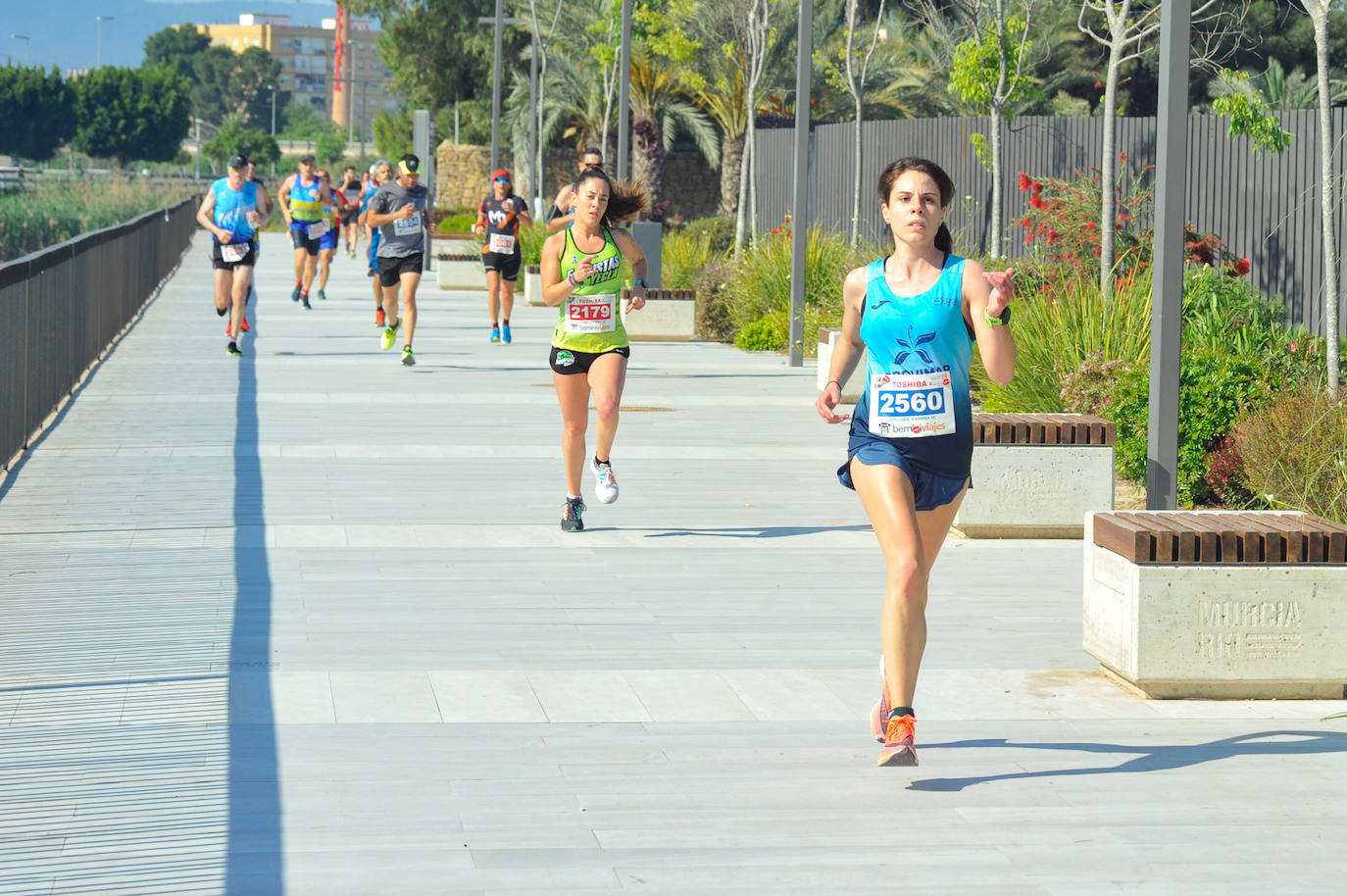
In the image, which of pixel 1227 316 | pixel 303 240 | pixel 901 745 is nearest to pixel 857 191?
pixel 303 240

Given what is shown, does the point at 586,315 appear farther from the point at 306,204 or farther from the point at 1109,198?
the point at 306,204

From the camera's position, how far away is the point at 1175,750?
243 inches

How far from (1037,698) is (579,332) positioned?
13.8 feet

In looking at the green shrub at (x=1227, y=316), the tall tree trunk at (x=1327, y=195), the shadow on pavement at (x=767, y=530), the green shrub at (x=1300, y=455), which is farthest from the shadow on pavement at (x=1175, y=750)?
the green shrub at (x=1227, y=316)

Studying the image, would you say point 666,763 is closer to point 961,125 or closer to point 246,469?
point 246,469

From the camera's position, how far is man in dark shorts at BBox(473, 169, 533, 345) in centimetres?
2245

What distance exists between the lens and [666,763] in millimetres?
5902

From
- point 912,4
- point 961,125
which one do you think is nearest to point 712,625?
point 961,125

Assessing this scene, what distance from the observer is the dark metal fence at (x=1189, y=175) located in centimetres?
1758

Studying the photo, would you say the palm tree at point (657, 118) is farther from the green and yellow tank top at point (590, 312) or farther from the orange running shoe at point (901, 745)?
the orange running shoe at point (901, 745)

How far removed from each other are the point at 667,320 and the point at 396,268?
5932 mm

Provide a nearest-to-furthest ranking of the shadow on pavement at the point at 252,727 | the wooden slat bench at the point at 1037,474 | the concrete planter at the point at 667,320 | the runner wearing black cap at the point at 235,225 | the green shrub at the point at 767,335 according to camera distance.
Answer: the shadow on pavement at the point at 252,727 < the wooden slat bench at the point at 1037,474 < the runner wearing black cap at the point at 235,225 < the green shrub at the point at 767,335 < the concrete planter at the point at 667,320

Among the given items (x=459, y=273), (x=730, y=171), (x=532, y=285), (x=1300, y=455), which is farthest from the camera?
(x=730, y=171)

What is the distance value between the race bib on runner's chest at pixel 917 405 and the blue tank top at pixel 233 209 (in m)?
14.7
